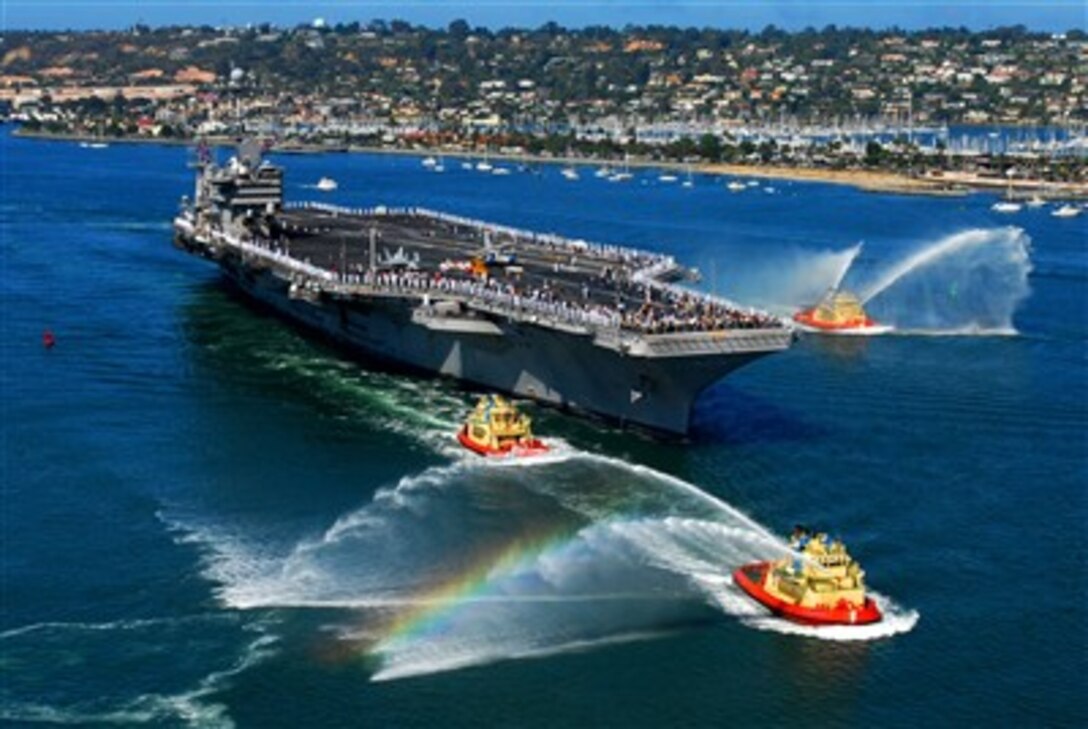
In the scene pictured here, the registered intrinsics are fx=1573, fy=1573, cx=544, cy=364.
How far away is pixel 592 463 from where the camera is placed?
1886 inches

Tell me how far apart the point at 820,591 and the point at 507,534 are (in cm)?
919

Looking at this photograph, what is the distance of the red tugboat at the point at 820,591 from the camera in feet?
117

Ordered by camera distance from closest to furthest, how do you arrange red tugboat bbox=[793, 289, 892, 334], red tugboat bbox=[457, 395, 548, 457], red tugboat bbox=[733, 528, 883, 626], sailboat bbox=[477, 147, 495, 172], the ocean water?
the ocean water, red tugboat bbox=[733, 528, 883, 626], red tugboat bbox=[457, 395, 548, 457], red tugboat bbox=[793, 289, 892, 334], sailboat bbox=[477, 147, 495, 172]

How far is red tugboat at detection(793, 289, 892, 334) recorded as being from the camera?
71.9 meters

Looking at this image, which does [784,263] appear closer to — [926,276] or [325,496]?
[926,276]

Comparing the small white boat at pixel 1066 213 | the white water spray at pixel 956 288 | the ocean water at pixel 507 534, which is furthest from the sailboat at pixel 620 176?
the ocean water at pixel 507 534

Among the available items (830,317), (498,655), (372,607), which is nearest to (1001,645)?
(498,655)

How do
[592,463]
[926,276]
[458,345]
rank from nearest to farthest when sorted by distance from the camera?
[592,463] → [458,345] → [926,276]

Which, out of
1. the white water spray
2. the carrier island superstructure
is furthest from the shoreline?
the carrier island superstructure

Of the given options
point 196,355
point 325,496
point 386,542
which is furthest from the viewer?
point 196,355

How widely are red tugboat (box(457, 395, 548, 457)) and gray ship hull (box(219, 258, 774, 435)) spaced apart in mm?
3692

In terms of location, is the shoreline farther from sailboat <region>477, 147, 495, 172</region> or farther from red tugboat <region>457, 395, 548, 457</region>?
red tugboat <region>457, 395, 548, 457</region>

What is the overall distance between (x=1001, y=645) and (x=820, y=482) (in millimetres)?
11913

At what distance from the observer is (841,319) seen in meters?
72.2
